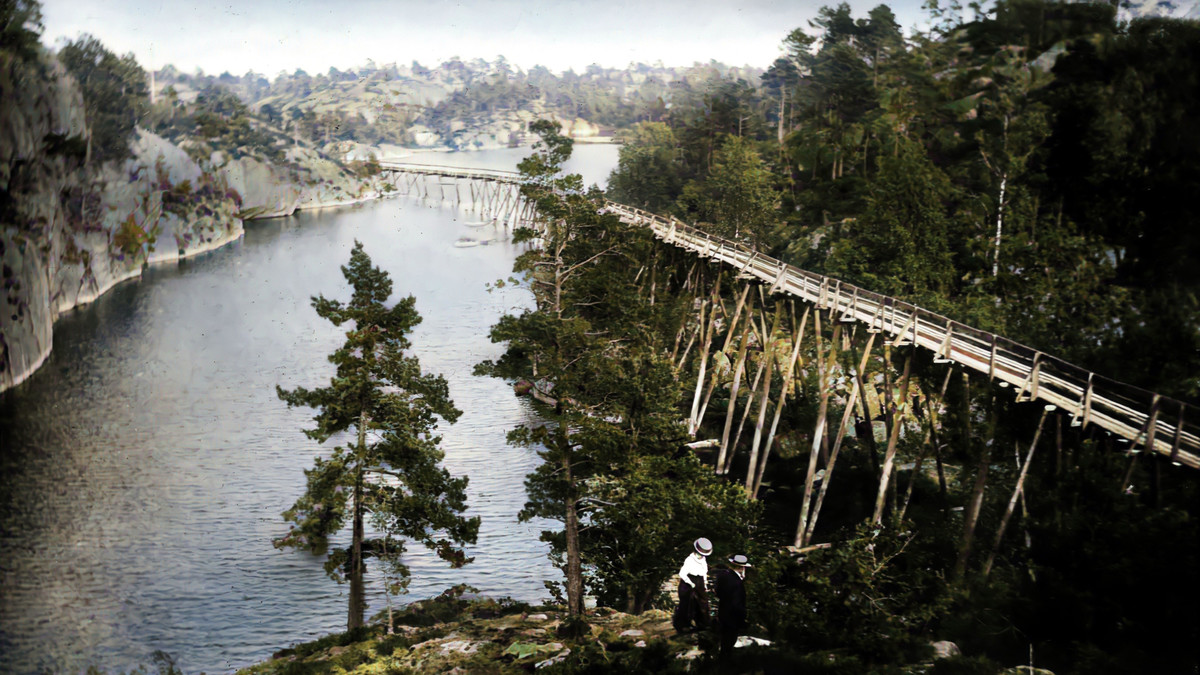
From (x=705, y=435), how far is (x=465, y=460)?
8354 mm

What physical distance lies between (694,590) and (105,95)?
224 ft

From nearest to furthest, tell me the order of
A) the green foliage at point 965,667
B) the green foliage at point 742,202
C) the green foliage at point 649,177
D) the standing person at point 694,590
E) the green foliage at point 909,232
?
the standing person at point 694,590
the green foliage at point 965,667
the green foliage at point 909,232
the green foliage at point 742,202
the green foliage at point 649,177

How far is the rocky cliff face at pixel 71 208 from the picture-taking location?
1620 inches

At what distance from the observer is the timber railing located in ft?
44.2

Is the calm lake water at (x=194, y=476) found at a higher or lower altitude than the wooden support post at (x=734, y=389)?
lower

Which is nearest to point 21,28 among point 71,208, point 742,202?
point 71,208

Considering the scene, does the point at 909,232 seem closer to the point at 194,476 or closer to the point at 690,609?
the point at 690,609

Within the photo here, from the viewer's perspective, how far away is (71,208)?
54.3 meters

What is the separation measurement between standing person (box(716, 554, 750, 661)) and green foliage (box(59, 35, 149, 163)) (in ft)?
199

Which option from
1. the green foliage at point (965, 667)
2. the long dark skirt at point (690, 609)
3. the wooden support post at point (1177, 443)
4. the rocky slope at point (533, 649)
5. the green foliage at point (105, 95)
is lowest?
the rocky slope at point (533, 649)

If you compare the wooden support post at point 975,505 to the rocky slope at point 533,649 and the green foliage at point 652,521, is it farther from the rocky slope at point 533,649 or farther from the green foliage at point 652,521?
the rocky slope at point 533,649

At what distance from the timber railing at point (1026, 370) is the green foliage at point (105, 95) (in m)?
53.2

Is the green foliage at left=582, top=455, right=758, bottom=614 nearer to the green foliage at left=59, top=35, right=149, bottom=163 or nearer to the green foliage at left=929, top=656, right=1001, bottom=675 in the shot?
the green foliage at left=929, top=656, right=1001, bottom=675

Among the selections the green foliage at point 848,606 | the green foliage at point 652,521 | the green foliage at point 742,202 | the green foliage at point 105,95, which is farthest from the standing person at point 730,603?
the green foliage at point 105,95
